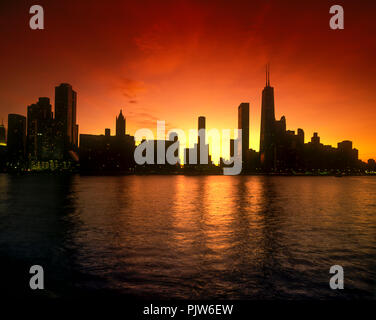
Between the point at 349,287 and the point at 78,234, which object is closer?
the point at 349,287

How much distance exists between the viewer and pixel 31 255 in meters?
17.3

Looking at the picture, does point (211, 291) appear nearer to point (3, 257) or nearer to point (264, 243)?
point (264, 243)

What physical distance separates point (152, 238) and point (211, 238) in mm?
4519

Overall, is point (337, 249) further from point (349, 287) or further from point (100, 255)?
point (100, 255)

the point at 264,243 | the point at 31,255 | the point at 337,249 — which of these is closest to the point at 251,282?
the point at 264,243

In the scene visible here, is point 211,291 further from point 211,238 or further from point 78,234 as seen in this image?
point 78,234

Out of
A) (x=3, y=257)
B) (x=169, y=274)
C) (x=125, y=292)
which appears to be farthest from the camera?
(x=3, y=257)

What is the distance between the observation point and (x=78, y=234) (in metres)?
23.3
